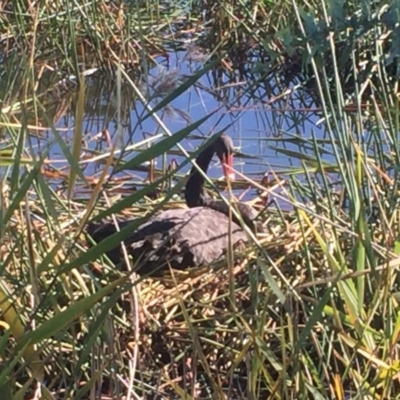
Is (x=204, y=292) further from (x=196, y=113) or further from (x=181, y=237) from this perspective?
(x=196, y=113)

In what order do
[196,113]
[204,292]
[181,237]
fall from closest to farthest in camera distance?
[204,292]
[181,237]
[196,113]

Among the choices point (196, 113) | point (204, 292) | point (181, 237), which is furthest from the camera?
point (196, 113)

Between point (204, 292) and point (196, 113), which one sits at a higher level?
point (196, 113)

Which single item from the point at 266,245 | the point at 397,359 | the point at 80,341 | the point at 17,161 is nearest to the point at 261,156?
the point at 266,245

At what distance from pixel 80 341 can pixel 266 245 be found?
739 mm

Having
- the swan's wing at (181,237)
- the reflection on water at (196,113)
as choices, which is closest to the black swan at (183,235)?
the swan's wing at (181,237)

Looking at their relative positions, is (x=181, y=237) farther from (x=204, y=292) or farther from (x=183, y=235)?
(x=204, y=292)

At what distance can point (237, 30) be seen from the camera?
202 inches

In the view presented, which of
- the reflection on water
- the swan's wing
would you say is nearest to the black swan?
the swan's wing

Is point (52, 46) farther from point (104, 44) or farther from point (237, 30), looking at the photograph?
point (237, 30)

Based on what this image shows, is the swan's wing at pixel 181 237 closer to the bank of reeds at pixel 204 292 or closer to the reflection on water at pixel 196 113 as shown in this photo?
the bank of reeds at pixel 204 292

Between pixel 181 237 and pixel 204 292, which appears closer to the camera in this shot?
pixel 204 292

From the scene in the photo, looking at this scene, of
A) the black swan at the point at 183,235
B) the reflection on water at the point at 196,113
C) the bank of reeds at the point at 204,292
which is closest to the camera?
the bank of reeds at the point at 204,292

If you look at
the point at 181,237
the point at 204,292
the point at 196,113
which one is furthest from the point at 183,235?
the point at 196,113
